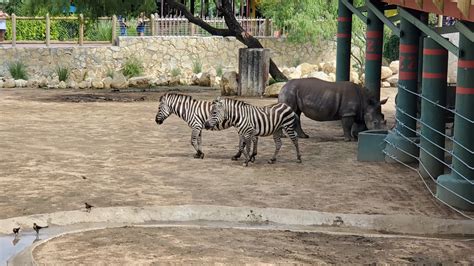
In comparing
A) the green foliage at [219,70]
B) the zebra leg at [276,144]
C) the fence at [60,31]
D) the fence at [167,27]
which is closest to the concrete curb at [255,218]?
the zebra leg at [276,144]

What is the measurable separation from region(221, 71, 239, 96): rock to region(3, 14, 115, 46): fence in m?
7.55

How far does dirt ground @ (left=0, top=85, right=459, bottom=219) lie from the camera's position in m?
11.7

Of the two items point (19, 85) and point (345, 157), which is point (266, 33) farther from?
point (345, 157)

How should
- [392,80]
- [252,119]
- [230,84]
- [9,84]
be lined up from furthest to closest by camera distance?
[392,80]
[9,84]
[230,84]
[252,119]

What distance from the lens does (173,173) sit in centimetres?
1349

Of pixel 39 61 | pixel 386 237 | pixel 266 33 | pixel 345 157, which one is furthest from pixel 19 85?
pixel 386 237

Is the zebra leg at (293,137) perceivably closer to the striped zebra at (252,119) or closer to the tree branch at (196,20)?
the striped zebra at (252,119)

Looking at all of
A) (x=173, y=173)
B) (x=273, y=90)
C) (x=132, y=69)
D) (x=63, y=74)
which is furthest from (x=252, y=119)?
(x=132, y=69)

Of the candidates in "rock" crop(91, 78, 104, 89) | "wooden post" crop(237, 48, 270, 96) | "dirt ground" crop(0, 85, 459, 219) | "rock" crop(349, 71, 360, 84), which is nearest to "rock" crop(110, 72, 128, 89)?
"rock" crop(91, 78, 104, 89)

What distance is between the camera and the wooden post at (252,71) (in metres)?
24.9

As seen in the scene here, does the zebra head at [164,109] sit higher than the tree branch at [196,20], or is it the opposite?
the tree branch at [196,20]

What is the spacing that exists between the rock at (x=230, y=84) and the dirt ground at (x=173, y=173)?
224 inches

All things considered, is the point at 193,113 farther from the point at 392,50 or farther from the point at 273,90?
the point at 392,50

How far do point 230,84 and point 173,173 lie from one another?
39.3 ft
